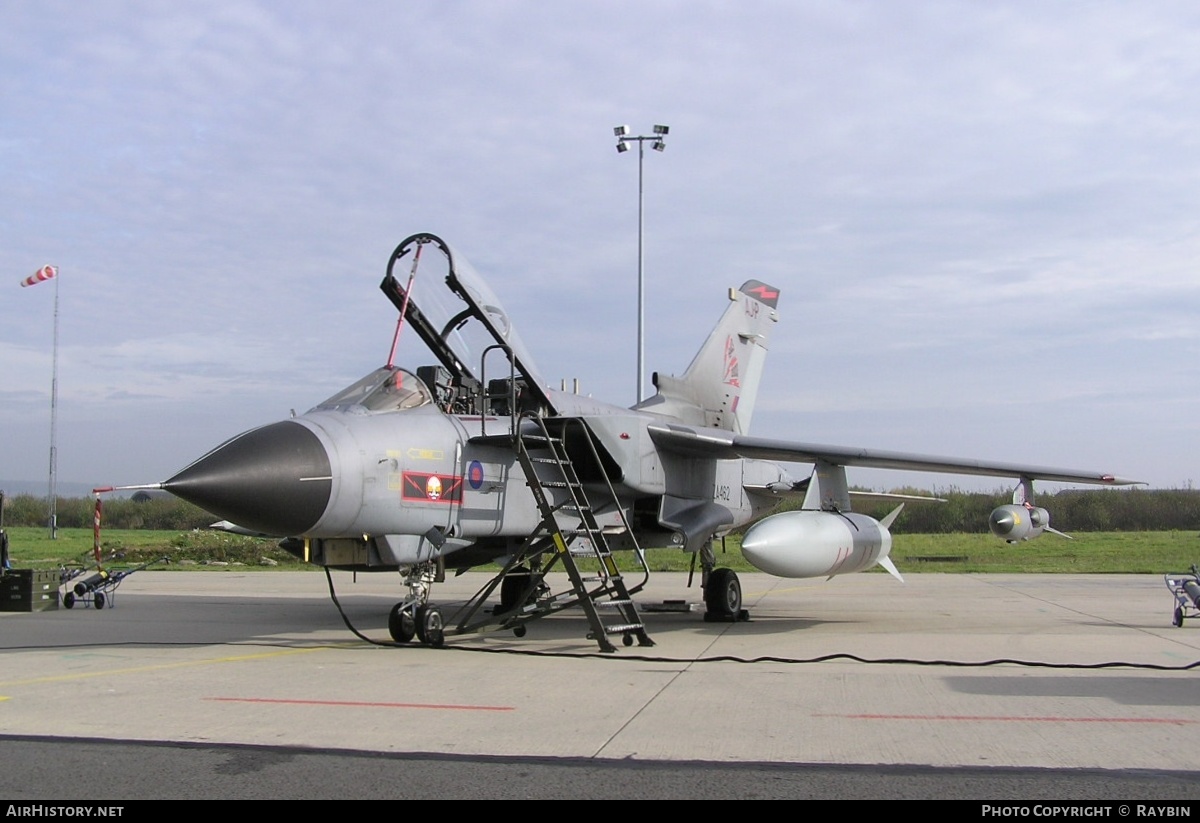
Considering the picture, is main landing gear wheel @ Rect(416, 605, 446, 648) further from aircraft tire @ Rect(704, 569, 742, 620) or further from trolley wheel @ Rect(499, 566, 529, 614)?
aircraft tire @ Rect(704, 569, 742, 620)

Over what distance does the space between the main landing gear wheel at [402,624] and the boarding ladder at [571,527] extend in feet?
3.49

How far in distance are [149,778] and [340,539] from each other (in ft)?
16.9

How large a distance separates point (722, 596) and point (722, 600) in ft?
0.18

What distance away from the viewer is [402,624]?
9.97 m

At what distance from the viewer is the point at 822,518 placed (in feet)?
38.1

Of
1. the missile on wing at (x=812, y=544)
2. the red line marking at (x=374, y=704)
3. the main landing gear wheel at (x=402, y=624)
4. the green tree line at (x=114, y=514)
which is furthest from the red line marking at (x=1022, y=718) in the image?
the green tree line at (x=114, y=514)

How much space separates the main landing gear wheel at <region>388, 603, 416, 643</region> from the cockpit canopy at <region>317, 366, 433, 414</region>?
1962mm

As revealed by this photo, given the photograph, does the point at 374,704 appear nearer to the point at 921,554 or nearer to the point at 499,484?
the point at 499,484

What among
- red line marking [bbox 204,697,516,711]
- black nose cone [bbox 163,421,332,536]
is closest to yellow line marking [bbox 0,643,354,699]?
black nose cone [bbox 163,421,332,536]

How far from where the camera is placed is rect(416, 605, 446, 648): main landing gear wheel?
9875 millimetres

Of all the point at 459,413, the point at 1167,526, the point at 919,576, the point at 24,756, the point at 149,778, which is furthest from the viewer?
the point at 1167,526

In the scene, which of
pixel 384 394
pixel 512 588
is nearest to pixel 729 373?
pixel 512 588
